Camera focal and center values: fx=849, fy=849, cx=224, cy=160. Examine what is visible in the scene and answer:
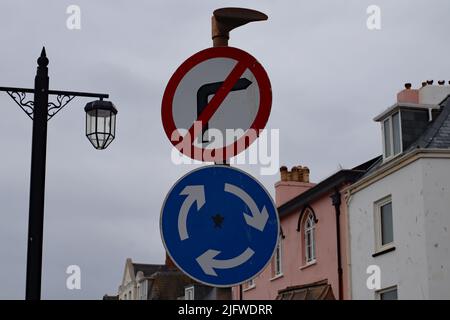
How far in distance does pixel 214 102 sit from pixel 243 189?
48 centimetres

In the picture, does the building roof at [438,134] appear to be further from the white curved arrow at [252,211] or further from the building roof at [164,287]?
the building roof at [164,287]

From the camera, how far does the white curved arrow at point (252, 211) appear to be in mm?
3945

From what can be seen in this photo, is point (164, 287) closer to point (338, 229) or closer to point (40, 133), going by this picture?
point (338, 229)

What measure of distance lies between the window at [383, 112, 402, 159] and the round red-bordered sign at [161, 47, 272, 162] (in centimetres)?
2161

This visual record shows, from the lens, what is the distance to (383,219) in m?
25.1

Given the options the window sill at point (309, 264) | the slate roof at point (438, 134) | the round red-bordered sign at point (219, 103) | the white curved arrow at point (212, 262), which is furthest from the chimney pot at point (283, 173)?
the white curved arrow at point (212, 262)

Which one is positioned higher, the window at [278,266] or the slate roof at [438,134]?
the slate roof at [438,134]

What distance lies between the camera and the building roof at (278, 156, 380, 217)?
89.2 ft

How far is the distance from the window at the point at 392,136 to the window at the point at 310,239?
483 cm

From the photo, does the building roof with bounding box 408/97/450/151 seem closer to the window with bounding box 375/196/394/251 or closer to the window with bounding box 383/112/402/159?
the window with bounding box 383/112/402/159

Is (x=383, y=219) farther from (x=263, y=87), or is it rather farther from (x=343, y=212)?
(x=263, y=87)

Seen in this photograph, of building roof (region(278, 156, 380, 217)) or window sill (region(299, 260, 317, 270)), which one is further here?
window sill (region(299, 260, 317, 270))

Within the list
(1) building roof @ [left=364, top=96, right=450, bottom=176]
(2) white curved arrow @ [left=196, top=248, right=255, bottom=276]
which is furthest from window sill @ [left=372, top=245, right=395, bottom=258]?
(2) white curved arrow @ [left=196, top=248, right=255, bottom=276]
